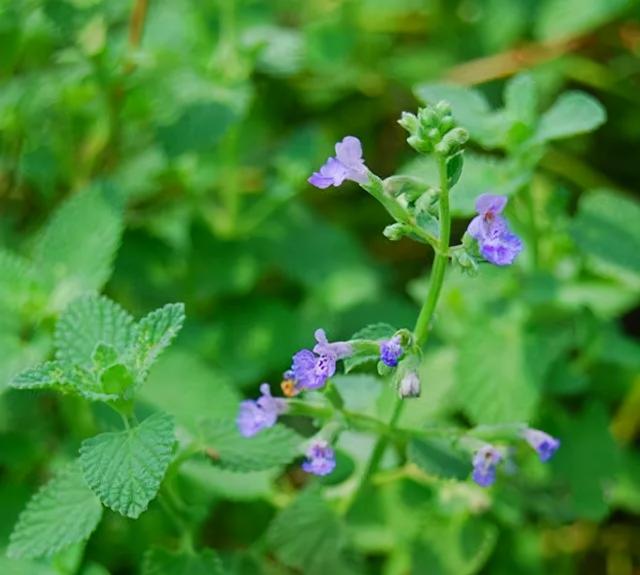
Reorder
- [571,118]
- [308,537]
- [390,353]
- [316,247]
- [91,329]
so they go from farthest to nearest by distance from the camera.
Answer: [316,247], [571,118], [308,537], [91,329], [390,353]

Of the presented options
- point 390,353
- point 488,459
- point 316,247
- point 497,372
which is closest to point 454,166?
point 390,353

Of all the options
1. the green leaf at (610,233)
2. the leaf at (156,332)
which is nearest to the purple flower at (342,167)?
the leaf at (156,332)

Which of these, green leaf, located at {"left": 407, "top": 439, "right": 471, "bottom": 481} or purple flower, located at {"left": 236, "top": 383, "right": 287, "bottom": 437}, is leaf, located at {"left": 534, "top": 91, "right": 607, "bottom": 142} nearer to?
green leaf, located at {"left": 407, "top": 439, "right": 471, "bottom": 481}

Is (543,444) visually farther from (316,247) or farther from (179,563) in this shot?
(316,247)

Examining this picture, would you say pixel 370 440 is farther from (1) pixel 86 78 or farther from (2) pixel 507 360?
(1) pixel 86 78

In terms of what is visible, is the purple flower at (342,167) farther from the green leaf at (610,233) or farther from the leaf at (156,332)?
the green leaf at (610,233)

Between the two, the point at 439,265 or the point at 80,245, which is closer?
the point at 439,265
